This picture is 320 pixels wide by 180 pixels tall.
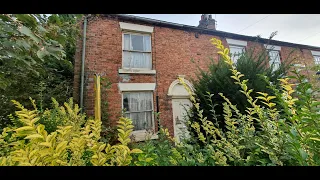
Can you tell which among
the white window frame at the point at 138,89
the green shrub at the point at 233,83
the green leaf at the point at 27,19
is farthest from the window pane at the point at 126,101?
the green leaf at the point at 27,19

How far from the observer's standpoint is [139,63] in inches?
229

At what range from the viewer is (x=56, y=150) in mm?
646

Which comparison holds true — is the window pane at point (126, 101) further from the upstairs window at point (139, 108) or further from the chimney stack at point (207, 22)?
the chimney stack at point (207, 22)

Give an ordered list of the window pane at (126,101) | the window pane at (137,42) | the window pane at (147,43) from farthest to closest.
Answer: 1. the window pane at (147,43)
2. the window pane at (137,42)
3. the window pane at (126,101)

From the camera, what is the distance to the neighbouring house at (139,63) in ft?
16.8

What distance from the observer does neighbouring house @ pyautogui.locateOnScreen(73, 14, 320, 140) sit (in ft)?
16.8

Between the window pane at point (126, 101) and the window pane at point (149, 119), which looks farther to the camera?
the window pane at point (149, 119)

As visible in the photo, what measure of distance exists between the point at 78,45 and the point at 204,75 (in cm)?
413

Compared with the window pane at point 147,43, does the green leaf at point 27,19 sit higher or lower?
lower

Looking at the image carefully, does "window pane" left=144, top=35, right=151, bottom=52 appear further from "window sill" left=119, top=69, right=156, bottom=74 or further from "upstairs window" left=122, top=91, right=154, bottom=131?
"upstairs window" left=122, top=91, right=154, bottom=131

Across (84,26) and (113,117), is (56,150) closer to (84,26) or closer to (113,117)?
(113,117)

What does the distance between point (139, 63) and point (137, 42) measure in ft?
2.59

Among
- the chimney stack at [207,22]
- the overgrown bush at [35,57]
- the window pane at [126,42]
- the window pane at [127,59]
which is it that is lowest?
the overgrown bush at [35,57]

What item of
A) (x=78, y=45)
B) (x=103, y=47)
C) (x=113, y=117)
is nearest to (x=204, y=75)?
(x=113, y=117)
